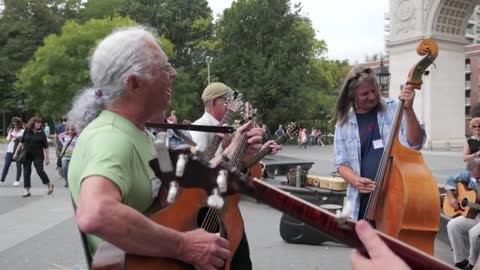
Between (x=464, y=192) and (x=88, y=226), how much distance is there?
5.31 meters

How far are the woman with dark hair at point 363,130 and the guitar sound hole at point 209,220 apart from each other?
4.23 ft

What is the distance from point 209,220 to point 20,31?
2222 inches

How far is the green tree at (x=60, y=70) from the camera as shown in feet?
128

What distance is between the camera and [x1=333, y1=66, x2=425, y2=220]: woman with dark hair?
3.44 metres

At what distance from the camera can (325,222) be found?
1536 mm

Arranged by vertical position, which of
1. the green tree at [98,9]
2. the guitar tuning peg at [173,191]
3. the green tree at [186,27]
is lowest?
the guitar tuning peg at [173,191]

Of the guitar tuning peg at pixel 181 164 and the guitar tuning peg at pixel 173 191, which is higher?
the guitar tuning peg at pixel 181 164

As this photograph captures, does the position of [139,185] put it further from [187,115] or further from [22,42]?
[22,42]

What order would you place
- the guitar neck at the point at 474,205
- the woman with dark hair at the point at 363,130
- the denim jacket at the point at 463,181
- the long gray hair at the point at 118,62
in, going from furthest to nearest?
the denim jacket at the point at 463,181 < the guitar neck at the point at 474,205 < the woman with dark hair at the point at 363,130 < the long gray hair at the point at 118,62

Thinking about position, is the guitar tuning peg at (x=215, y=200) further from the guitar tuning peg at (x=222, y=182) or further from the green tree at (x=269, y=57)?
the green tree at (x=269, y=57)

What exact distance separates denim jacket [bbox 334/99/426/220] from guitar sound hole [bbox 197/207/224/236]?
1.33 metres

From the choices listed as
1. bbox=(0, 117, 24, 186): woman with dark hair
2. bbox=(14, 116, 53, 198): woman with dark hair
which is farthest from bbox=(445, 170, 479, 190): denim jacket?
bbox=(0, 117, 24, 186): woman with dark hair

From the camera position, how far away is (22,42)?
173ft

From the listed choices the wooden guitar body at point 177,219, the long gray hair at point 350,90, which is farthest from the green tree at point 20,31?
the wooden guitar body at point 177,219
